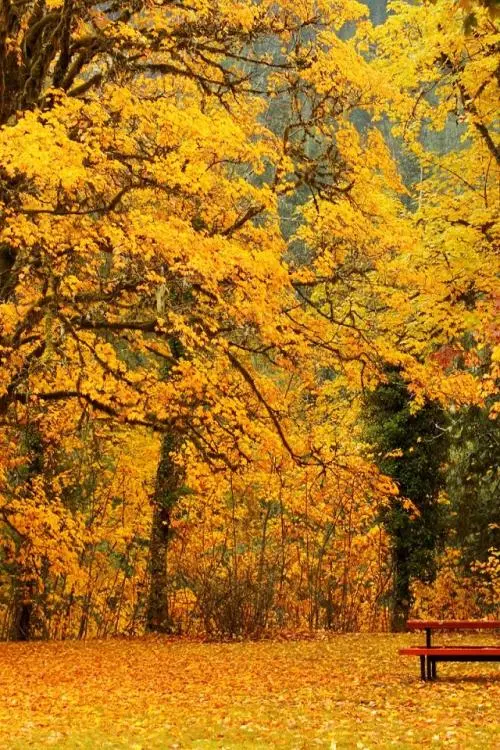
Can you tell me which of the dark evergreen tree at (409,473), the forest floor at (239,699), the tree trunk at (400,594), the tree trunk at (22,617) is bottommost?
the forest floor at (239,699)

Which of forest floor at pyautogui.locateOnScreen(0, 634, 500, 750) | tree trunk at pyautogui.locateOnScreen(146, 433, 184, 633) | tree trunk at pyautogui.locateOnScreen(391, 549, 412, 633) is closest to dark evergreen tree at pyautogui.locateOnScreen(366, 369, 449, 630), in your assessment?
tree trunk at pyautogui.locateOnScreen(391, 549, 412, 633)

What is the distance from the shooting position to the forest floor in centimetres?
612

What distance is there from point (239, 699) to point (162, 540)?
726 centimetres

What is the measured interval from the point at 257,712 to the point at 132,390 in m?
4.80

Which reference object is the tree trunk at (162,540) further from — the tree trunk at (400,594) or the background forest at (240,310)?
the tree trunk at (400,594)

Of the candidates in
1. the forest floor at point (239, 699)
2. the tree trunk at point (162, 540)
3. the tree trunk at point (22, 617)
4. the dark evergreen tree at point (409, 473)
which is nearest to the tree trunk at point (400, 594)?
the dark evergreen tree at point (409, 473)

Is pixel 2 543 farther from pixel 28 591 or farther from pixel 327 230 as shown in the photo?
pixel 327 230

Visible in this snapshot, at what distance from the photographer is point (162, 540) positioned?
15.2 metres

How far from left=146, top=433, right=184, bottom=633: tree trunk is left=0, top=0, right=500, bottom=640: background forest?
36 millimetres

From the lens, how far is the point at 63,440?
1591cm

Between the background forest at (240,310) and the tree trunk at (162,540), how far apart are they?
0.04m

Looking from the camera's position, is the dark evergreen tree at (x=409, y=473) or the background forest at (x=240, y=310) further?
the dark evergreen tree at (x=409, y=473)

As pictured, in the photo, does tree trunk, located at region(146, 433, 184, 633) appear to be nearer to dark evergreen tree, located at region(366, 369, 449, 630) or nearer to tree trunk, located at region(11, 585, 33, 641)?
tree trunk, located at region(11, 585, 33, 641)

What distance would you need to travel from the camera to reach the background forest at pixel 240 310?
9.58 meters
